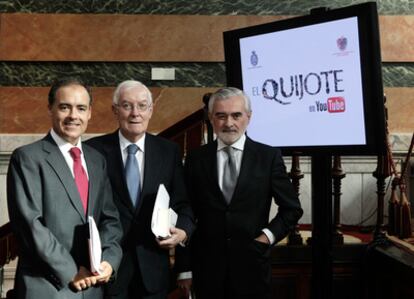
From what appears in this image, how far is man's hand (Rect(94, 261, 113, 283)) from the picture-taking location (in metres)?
1.80

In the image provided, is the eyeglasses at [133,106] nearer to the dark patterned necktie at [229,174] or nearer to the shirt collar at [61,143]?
the shirt collar at [61,143]

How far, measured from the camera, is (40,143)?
188 cm

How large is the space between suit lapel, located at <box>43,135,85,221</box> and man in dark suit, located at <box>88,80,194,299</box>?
0.24m

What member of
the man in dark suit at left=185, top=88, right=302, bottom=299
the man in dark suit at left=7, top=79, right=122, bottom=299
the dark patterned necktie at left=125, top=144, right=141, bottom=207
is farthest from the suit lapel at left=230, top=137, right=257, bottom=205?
the man in dark suit at left=7, top=79, right=122, bottom=299

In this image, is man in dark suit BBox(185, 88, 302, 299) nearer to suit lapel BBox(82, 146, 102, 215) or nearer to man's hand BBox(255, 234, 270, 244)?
man's hand BBox(255, 234, 270, 244)

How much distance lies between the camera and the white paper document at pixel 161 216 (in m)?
1.92

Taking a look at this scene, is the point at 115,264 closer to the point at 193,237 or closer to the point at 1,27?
the point at 193,237

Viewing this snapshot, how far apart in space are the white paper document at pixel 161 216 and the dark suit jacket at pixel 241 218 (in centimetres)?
22

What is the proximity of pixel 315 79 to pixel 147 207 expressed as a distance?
96 cm

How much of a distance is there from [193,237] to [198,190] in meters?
0.21

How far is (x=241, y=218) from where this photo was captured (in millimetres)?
2104

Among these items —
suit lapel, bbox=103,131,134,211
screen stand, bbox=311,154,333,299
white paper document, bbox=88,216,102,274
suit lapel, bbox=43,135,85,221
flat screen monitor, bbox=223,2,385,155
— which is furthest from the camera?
screen stand, bbox=311,154,333,299

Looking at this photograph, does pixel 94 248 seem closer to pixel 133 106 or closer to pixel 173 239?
pixel 173 239

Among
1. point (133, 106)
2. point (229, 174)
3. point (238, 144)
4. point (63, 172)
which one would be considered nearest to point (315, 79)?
point (238, 144)
